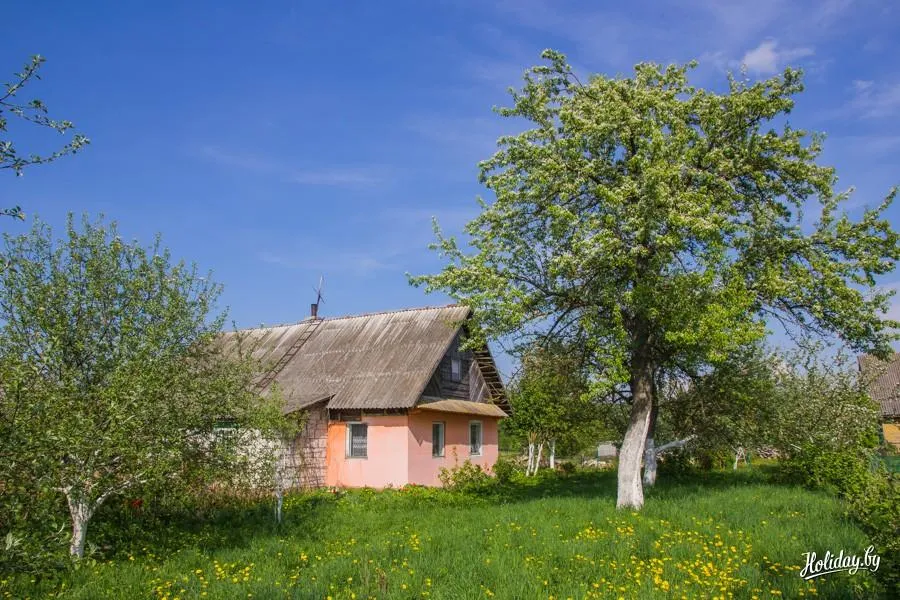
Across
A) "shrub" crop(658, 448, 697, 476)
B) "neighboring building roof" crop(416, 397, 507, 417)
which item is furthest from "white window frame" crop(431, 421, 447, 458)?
"shrub" crop(658, 448, 697, 476)

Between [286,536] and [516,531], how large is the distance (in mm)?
4529

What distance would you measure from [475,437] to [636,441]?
40.4ft

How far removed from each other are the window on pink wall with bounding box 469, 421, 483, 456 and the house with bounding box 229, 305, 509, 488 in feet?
0.14

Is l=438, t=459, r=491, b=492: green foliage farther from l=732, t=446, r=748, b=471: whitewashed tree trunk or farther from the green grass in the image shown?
l=732, t=446, r=748, b=471: whitewashed tree trunk

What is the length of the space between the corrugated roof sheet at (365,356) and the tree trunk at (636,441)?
22.8 feet

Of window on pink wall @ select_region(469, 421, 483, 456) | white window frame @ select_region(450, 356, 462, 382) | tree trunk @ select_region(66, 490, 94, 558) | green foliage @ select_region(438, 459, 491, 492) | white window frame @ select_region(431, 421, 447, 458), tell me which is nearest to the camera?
tree trunk @ select_region(66, 490, 94, 558)

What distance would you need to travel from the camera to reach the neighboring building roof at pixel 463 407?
73.1 feet

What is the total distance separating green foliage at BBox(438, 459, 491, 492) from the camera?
2184 centimetres

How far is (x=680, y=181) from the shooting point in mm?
14180

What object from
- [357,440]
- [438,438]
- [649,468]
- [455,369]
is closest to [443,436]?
[438,438]

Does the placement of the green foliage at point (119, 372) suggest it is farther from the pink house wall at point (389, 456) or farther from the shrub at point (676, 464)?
the shrub at point (676, 464)

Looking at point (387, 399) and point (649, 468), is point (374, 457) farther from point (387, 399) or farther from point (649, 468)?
point (649, 468)

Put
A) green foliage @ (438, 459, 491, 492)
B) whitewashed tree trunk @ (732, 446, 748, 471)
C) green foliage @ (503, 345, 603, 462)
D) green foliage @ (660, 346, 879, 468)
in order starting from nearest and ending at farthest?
green foliage @ (660, 346, 879, 468) < whitewashed tree trunk @ (732, 446, 748, 471) < green foliage @ (438, 459, 491, 492) < green foliage @ (503, 345, 603, 462)

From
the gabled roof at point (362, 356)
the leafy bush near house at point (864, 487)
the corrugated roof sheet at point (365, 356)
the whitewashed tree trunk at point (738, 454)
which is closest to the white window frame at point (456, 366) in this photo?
the gabled roof at point (362, 356)
